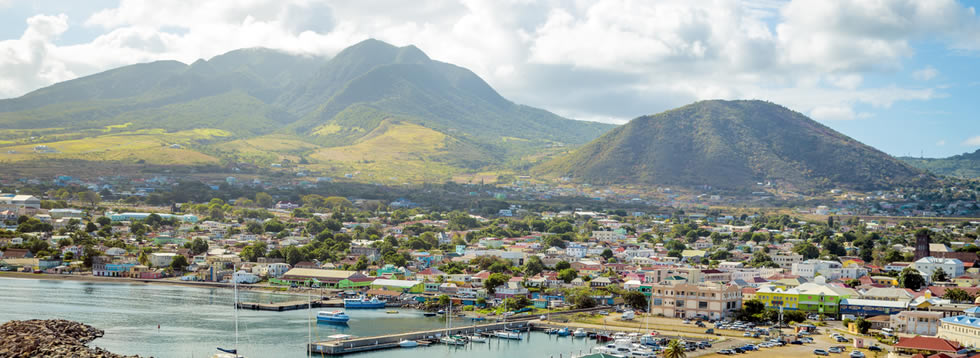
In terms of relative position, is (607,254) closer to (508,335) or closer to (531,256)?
(531,256)

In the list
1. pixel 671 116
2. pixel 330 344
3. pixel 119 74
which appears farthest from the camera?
pixel 119 74

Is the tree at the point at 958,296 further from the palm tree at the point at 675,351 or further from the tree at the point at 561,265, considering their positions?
the tree at the point at 561,265

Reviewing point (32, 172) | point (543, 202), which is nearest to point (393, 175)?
point (543, 202)

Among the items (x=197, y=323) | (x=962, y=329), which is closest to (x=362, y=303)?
(x=197, y=323)

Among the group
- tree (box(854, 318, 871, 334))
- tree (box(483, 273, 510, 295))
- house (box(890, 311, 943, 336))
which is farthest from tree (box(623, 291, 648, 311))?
house (box(890, 311, 943, 336))

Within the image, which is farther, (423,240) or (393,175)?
(393,175)

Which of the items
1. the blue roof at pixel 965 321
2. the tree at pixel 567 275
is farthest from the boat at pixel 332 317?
the blue roof at pixel 965 321

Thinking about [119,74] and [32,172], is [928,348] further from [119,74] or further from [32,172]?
[119,74]

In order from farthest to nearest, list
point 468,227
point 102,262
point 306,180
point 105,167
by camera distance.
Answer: point 306,180, point 105,167, point 468,227, point 102,262
